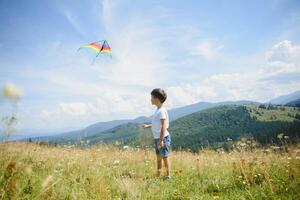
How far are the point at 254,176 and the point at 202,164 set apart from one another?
6.57ft

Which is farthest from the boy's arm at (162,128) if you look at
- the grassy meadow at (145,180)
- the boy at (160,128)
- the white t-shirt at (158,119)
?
the grassy meadow at (145,180)

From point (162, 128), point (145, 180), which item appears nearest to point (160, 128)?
point (162, 128)

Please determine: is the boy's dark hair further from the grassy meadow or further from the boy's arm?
the grassy meadow

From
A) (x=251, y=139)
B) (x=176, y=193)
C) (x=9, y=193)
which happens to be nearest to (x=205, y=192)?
(x=176, y=193)

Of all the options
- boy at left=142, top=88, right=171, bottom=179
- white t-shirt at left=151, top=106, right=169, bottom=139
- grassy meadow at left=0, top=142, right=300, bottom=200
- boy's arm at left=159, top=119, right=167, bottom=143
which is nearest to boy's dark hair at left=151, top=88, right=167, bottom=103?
boy at left=142, top=88, right=171, bottom=179

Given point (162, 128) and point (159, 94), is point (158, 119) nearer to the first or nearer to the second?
point (162, 128)

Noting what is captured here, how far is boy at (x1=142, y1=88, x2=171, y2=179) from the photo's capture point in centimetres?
656

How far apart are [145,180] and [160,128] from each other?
4.83 ft

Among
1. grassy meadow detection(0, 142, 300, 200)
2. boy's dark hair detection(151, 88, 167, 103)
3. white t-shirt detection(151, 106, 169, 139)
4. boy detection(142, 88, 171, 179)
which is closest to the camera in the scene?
grassy meadow detection(0, 142, 300, 200)

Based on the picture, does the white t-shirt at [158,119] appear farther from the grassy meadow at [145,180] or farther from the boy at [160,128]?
the grassy meadow at [145,180]

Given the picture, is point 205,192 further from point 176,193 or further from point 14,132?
point 14,132

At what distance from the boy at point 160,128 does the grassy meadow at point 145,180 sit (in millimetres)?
467

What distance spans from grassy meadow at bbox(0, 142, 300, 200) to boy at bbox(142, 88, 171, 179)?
1.53 ft

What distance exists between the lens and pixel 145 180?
18.9 ft
